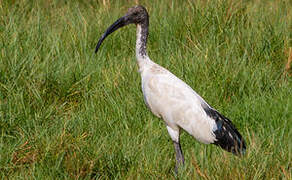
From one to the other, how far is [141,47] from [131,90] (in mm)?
451

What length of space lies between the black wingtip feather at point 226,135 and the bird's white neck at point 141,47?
65 cm

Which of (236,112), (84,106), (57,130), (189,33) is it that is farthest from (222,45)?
(57,130)

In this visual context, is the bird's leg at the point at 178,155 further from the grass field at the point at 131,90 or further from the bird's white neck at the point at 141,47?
the bird's white neck at the point at 141,47

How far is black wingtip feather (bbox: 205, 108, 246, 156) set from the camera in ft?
13.7

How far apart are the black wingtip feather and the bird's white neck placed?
0.65m

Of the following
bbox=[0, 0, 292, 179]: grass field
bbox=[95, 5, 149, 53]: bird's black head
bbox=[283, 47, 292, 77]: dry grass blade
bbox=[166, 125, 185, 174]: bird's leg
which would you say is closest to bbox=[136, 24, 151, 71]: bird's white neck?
bbox=[95, 5, 149, 53]: bird's black head

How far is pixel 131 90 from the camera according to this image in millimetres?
5047

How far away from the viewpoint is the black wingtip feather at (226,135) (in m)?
4.18

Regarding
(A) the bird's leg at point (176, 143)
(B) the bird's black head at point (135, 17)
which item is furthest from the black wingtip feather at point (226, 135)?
(B) the bird's black head at point (135, 17)

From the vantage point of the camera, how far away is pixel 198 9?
604 cm

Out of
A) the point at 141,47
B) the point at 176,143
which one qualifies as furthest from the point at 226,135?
the point at 141,47

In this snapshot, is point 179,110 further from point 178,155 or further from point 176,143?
point 178,155

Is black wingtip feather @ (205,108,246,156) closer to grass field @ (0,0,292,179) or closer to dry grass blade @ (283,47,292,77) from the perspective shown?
grass field @ (0,0,292,179)

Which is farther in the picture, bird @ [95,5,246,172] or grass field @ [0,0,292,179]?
bird @ [95,5,246,172]
